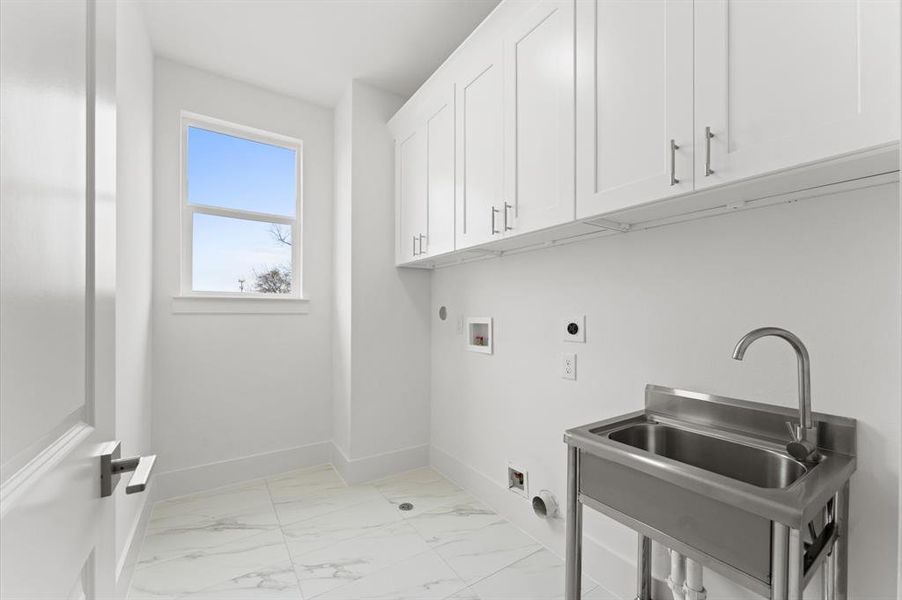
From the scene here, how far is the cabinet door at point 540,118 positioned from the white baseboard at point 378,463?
1.92m

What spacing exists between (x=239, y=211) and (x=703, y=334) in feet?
9.57

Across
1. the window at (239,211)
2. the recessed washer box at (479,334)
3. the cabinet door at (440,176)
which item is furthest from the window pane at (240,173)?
the recessed washer box at (479,334)

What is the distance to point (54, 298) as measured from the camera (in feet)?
1.70

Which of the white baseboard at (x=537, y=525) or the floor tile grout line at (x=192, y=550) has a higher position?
the white baseboard at (x=537, y=525)

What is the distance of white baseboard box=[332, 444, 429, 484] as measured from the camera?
2.79 meters

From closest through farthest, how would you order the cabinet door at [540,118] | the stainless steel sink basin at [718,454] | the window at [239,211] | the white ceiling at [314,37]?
the stainless steel sink basin at [718,454] < the cabinet door at [540,118] < the white ceiling at [314,37] < the window at [239,211]

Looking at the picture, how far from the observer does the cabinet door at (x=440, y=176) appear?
225 centimetres

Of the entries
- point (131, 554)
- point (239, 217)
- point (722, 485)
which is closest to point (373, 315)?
point (239, 217)

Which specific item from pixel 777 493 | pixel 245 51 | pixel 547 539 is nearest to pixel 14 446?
pixel 777 493

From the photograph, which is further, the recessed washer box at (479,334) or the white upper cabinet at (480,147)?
the recessed washer box at (479,334)

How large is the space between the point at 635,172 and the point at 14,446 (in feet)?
4.79

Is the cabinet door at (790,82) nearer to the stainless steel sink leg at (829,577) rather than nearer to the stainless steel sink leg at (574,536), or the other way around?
the stainless steel sink leg at (574,536)

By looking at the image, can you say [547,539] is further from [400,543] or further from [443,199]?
[443,199]

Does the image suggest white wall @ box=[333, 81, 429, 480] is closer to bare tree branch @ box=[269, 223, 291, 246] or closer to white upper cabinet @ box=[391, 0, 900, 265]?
bare tree branch @ box=[269, 223, 291, 246]
